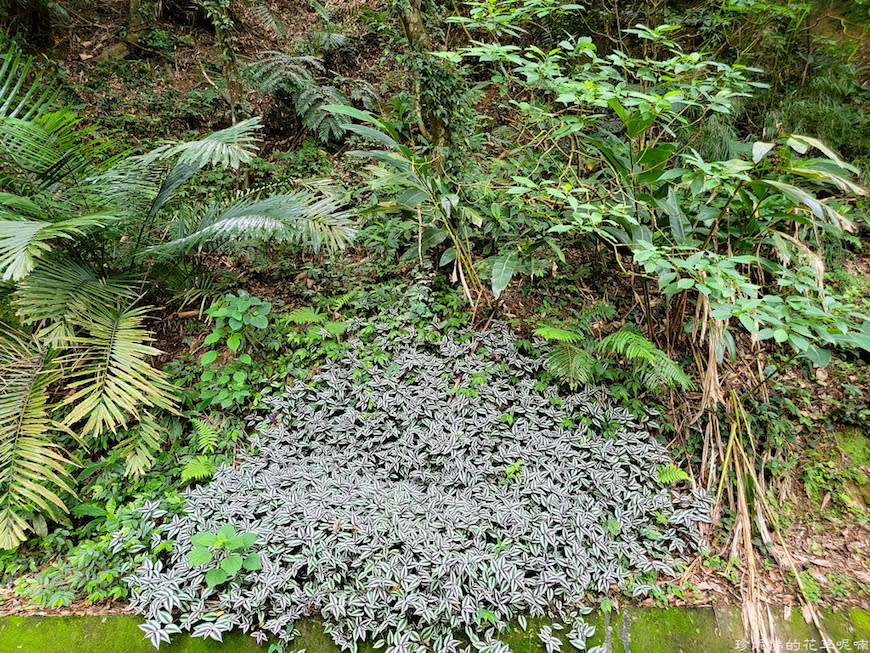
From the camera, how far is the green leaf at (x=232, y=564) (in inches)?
80.0

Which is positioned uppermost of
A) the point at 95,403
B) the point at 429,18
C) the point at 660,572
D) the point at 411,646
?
the point at 429,18

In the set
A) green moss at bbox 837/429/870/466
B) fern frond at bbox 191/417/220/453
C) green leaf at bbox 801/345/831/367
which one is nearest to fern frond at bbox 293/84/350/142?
fern frond at bbox 191/417/220/453

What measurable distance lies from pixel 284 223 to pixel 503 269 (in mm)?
1447

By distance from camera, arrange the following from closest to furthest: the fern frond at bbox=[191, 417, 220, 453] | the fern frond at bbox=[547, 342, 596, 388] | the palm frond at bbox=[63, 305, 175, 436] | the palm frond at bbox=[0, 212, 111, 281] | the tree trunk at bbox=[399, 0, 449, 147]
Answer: the palm frond at bbox=[0, 212, 111, 281] → the palm frond at bbox=[63, 305, 175, 436] → the fern frond at bbox=[191, 417, 220, 453] → the fern frond at bbox=[547, 342, 596, 388] → the tree trunk at bbox=[399, 0, 449, 147]

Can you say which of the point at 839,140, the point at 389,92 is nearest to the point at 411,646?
the point at 839,140

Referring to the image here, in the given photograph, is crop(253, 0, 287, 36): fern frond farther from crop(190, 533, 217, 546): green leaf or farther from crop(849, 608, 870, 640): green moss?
crop(849, 608, 870, 640): green moss

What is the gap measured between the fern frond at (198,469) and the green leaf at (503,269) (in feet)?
6.55

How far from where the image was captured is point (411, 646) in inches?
78.5

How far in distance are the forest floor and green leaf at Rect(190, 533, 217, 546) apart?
526mm

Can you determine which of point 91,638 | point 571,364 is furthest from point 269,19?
point 91,638

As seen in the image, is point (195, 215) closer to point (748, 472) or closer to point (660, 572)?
point (660, 572)

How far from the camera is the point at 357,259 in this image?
3.89 metres

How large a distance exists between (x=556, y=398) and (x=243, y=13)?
22.3ft

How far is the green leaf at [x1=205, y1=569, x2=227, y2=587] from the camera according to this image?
6.66 ft
